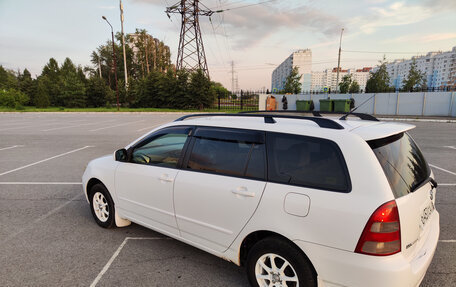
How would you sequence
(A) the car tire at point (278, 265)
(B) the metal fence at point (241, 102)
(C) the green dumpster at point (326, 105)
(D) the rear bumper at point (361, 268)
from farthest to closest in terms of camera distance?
1. (B) the metal fence at point (241, 102)
2. (C) the green dumpster at point (326, 105)
3. (A) the car tire at point (278, 265)
4. (D) the rear bumper at point (361, 268)

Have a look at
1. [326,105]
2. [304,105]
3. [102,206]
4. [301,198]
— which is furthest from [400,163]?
[304,105]

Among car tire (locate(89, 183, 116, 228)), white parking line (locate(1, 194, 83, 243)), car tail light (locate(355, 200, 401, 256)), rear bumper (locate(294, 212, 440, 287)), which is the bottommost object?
white parking line (locate(1, 194, 83, 243))

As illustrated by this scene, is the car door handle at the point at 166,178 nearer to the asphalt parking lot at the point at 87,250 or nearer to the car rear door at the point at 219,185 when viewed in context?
the car rear door at the point at 219,185

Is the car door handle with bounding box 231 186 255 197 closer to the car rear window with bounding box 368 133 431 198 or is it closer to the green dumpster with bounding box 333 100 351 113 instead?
the car rear window with bounding box 368 133 431 198

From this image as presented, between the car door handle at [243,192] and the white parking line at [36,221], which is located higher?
the car door handle at [243,192]

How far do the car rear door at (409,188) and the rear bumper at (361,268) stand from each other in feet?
0.32

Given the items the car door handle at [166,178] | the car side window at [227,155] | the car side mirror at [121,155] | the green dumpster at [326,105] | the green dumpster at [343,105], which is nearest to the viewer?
the car side window at [227,155]

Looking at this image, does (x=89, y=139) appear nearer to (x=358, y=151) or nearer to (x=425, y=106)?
(x=358, y=151)

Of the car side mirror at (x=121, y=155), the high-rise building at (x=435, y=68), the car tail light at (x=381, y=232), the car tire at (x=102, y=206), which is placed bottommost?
the car tire at (x=102, y=206)

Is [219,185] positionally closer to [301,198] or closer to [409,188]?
[301,198]

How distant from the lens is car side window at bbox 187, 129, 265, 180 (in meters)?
2.24

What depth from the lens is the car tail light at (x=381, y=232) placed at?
1.69 meters

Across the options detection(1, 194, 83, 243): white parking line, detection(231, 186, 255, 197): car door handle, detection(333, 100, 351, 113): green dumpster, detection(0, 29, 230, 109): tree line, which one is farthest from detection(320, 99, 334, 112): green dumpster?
detection(231, 186, 255, 197): car door handle

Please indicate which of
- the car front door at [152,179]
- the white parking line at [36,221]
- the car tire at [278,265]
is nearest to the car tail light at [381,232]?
the car tire at [278,265]
